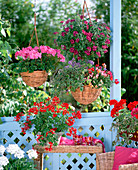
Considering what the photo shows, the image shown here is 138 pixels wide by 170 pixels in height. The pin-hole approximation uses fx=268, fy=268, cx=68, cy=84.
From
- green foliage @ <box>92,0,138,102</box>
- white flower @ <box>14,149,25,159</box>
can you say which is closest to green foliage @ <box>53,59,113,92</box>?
white flower @ <box>14,149,25,159</box>

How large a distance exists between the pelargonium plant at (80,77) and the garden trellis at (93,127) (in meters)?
0.21

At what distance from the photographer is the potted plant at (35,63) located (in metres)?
2.49

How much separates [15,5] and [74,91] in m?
2.83

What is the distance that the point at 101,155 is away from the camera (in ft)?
7.73

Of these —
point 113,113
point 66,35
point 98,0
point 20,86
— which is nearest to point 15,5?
point 98,0

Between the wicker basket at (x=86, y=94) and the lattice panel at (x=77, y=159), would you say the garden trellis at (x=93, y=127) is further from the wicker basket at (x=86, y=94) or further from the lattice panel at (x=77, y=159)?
the wicker basket at (x=86, y=94)

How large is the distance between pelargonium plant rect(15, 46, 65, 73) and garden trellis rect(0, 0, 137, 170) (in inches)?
22.8

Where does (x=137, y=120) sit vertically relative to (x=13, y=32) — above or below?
below

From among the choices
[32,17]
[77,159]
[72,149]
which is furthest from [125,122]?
[32,17]

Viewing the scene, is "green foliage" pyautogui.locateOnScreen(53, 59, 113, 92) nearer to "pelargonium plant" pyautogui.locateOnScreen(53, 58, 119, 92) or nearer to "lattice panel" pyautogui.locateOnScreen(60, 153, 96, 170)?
"pelargonium plant" pyautogui.locateOnScreen(53, 58, 119, 92)

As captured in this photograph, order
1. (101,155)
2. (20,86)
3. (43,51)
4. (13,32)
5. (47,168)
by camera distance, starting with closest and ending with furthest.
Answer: (101,155)
(43,51)
(47,168)
(20,86)
(13,32)

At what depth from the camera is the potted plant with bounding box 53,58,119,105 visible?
2518 millimetres

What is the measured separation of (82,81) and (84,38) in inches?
16.6

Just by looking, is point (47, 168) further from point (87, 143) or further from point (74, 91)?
point (74, 91)
